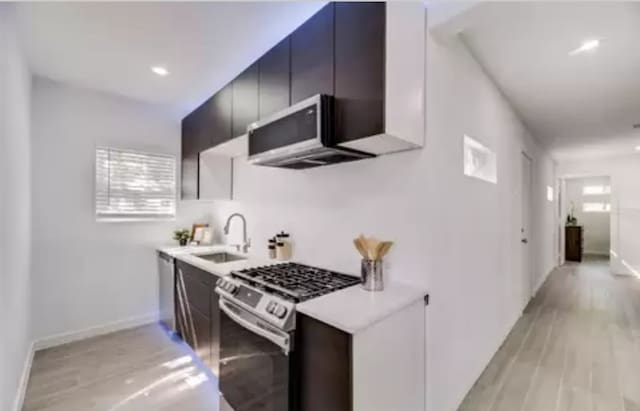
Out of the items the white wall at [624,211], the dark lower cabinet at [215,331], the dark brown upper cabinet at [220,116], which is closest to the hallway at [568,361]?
the dark lower cabinet at [215,331]

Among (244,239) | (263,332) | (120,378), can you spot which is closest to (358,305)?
(263,332)

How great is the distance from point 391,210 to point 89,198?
3.23 meters

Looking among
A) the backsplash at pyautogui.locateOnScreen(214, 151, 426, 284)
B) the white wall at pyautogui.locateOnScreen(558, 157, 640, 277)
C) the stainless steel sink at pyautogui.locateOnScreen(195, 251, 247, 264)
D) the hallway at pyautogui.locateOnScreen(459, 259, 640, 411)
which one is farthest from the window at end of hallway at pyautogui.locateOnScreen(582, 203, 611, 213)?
the stainless steel sink at pyautogui.locateOnScreen(195, 251, 247, 264)

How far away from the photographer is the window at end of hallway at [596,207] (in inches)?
337

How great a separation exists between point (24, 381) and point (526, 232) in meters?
5.66

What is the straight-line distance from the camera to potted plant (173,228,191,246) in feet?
11.9

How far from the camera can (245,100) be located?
248cm

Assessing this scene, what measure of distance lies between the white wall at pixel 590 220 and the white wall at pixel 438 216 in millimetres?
8169

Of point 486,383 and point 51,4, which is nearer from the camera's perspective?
point 51,4

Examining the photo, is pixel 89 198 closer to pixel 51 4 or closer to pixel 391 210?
pixel 51 4

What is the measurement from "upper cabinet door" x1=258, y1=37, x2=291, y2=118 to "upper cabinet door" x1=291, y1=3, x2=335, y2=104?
0.21 ft

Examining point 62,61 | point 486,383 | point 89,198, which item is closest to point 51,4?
point 62,61

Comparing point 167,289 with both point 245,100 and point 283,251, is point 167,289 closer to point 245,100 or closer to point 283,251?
point 283,251

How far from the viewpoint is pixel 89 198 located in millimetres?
3143
